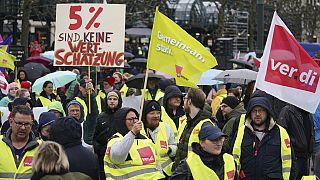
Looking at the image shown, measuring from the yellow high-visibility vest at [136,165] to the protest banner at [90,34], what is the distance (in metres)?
3.52

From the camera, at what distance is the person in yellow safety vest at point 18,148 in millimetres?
7252

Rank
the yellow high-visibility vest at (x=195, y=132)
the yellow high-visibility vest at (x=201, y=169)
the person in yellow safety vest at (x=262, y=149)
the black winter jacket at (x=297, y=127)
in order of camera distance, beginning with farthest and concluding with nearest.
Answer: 1. the black winter jacket at (x=297, y=127)
2. the yellow high-visibility vest at (x=195, y=132)
3. the person in yellow safety vest at (x=262, y=149)
4. the yellow high-visibility vest at (x=201, y=169)

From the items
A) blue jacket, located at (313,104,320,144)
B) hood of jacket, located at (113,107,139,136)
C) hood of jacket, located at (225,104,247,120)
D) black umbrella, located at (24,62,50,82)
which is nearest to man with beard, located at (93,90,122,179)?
hood of jacket, located at (225,104,247,120)

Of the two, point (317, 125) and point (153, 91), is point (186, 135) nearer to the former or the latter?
point (317, 125)

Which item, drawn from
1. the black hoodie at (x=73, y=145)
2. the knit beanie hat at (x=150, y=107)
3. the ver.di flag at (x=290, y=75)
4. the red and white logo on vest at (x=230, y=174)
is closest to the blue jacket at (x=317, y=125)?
the ver.di flag at (x=290, y=75)

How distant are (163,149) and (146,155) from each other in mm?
1186

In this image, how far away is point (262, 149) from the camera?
8031mm

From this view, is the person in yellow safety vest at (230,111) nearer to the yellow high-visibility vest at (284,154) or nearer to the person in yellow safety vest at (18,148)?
the yellow high-visibility vest at (284,154)

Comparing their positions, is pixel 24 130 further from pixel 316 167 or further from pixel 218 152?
pixel 316 167

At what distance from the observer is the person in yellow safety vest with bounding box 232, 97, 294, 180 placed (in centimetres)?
802

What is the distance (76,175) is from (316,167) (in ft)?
9.00

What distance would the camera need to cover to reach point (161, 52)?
9336 mm

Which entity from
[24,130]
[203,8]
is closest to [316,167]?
[24,130]

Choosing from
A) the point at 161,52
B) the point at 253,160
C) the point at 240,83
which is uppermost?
the point at 161,52
